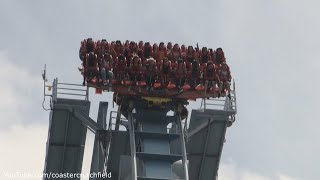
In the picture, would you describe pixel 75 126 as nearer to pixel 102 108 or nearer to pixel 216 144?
pixel 102 108

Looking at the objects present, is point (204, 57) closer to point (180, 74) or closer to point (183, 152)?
point (180, 74)

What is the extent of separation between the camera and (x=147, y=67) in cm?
3725

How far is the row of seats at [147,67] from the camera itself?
121 feet

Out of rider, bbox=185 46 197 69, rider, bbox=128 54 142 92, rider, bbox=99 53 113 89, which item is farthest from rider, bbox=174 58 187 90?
rider, bbox=99 53 113 89

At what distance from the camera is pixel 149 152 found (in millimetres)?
35906

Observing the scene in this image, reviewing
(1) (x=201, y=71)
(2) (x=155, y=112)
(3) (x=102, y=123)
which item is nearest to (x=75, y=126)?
(3) (x=102, y=123)

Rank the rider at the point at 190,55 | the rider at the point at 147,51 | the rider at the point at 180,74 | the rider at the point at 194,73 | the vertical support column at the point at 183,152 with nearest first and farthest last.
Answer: the vertical support column at the point at 183,152 → the rider at the point at 180,74 → the rider at the point at 194,73 → the rider at the point at 147,51 → the rider at the point at 190,55

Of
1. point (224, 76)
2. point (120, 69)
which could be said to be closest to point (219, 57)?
point (224, 76)

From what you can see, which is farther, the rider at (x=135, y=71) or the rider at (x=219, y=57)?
the rider at (x=219, y=57)

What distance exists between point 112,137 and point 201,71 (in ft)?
15.7

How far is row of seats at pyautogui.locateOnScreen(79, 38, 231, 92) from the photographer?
3691cm

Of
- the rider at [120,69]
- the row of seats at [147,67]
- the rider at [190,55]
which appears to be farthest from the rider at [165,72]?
the rider at [120,69]

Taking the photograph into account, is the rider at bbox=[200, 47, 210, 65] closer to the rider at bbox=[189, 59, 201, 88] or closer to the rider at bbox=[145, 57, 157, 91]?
the rider at bbox=[189, 59, 201, 88]

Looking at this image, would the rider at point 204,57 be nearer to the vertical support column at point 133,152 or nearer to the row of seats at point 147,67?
the row of seats at point 147,67
